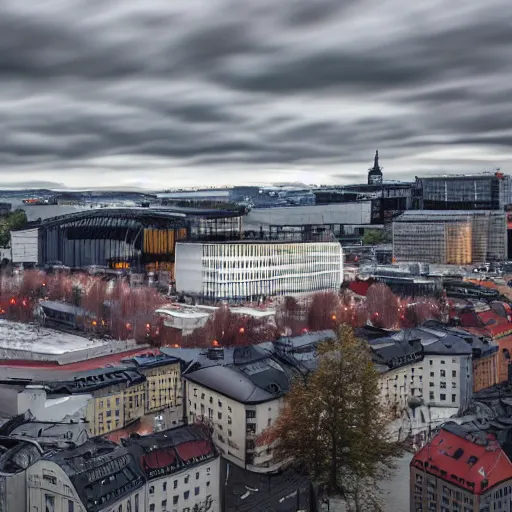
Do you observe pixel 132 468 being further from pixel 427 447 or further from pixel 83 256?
pixel 83 256

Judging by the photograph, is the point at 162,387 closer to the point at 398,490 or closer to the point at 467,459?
the point at 398,490

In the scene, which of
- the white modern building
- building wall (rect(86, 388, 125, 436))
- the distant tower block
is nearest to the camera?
building wall (rect(86, 388, 125, 436))

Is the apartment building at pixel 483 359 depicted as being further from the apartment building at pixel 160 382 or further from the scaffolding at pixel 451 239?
the scaffolding at pixel 451 239

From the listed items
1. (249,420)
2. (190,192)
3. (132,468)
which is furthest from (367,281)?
(190,192)

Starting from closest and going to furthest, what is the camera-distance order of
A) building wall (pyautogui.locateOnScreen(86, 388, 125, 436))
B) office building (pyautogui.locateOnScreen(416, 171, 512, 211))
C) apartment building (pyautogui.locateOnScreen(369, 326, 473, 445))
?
1. building wall (pyautogui.locateOnScreen(86, 388, 125, 436))
2. apartment building (pyautogui.locateOnScreen(369, 326, 473, 445))
3. office building (pyautogui.locateOnScreen(416, 171, 512, 211))

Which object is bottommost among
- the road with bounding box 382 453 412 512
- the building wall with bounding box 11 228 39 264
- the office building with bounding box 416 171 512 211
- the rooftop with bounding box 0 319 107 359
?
the road with bounding box 382 453 412 512

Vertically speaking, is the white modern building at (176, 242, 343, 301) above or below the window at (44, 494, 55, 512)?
above

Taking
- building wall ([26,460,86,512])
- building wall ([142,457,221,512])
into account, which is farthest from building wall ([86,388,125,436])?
building wall ([26,460,86,512])

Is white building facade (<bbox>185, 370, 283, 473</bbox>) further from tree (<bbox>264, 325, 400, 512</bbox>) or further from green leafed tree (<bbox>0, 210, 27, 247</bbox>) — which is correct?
green leafed tree (<bbox>0, 210, 27, 247</bbox>)
